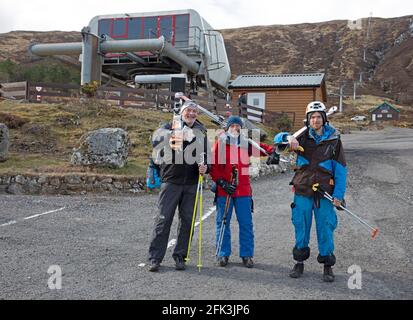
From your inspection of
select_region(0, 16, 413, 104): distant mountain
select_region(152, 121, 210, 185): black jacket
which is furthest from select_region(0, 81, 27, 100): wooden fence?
select_region(0, 16, 413, 104): distant mountain

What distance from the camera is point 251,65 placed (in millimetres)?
92562

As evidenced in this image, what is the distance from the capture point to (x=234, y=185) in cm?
584

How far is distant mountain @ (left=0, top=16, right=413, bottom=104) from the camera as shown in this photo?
90938 mm

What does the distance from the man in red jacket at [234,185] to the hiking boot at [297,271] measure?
0.59 m

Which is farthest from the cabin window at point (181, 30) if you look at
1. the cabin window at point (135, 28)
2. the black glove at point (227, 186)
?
the black glove at point (227, 186)

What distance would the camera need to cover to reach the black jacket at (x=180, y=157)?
5719 millimetres

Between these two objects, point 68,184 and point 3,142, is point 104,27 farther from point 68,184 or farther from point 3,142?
point 68,184

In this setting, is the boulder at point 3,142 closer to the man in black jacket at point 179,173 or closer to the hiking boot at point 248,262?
the man in black jacket at point 179,173

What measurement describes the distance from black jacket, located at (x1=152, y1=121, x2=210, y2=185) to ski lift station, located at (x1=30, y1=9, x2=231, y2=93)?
1684 cm

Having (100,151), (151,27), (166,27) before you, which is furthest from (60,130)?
(166,27)

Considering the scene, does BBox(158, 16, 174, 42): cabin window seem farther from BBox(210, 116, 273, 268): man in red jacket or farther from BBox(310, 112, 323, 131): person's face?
BBox(310, 112, 323, 131): person's face

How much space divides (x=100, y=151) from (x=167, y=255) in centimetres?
690
